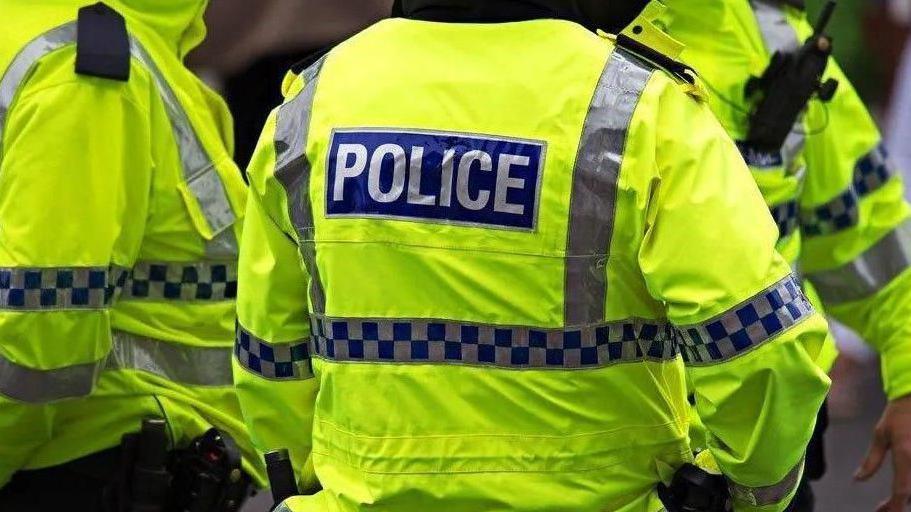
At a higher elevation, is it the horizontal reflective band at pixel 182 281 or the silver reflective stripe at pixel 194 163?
the silver reflective stripe at pixel 194 163

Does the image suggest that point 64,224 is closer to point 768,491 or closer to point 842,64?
point 768,491

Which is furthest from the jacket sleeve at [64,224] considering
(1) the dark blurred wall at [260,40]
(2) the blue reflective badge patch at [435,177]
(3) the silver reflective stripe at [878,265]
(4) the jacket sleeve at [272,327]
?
(1) the dark blurred wall at [260,40]

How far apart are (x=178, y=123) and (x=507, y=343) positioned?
1159mm

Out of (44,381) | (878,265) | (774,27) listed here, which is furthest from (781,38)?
(44,381)

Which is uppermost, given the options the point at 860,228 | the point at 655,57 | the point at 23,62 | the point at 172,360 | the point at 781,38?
the point at 655,57

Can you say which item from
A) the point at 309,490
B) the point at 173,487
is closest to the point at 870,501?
the point at 173,487

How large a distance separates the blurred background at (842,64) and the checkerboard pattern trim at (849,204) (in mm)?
1261

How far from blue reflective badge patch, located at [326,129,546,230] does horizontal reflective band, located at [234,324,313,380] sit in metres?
0.34

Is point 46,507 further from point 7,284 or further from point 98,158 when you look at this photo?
point 98,158

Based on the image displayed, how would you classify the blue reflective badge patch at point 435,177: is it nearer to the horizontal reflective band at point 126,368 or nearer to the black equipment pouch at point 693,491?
the black equipment pouch at point 693,491

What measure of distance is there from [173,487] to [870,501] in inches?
161

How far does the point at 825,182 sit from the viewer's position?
371 centimetres

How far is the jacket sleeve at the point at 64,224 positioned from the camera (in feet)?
9.93

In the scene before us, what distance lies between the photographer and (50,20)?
10.3 ft
